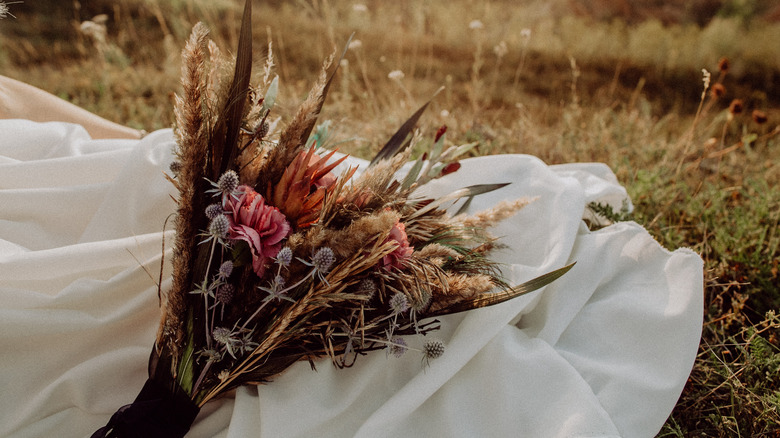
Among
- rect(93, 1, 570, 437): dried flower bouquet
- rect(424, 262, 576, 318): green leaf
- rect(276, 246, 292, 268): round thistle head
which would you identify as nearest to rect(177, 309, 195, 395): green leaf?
rect(93, 1, 570, 437): dried flower bouquet

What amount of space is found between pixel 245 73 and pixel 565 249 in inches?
44.3

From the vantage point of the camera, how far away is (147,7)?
291 inches

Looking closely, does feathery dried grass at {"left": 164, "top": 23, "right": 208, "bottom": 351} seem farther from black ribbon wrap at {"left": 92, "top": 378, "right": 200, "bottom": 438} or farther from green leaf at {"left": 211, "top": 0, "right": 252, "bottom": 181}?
black ribbon wrap at {"left": 92, "top": 378, "right": 200, "bottom": 438}

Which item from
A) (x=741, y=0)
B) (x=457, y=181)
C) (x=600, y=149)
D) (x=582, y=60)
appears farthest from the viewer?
(x=741, y=0)

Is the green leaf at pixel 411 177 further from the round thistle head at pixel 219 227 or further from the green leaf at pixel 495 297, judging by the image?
the round thistle head at pixel 219 227

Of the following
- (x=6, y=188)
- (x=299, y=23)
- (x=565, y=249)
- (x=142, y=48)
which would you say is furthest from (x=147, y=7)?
(x=565, y=249)

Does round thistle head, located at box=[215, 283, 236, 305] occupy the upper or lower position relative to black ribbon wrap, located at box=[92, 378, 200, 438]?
upper

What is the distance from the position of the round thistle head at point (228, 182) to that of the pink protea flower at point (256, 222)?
0.01 meters

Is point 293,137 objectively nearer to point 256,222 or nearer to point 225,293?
point 256,222

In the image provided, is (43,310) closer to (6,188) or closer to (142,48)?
(6,188)

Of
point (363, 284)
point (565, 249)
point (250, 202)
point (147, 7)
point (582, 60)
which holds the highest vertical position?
point (250, 202)

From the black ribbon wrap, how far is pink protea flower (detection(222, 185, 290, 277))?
Result: 413 mm

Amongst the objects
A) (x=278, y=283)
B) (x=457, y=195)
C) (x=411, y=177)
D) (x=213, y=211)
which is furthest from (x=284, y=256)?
(x=457, y=195)

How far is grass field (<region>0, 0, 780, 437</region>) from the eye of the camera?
209cm
